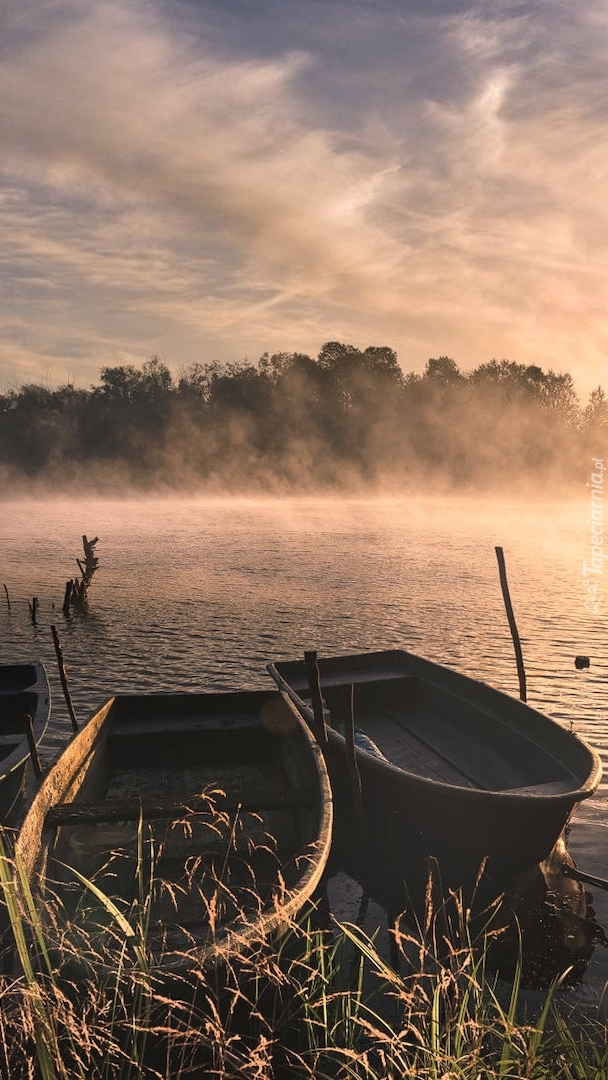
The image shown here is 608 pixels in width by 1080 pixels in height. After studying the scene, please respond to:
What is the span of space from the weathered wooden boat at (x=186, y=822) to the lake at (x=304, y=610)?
3268 millimetres

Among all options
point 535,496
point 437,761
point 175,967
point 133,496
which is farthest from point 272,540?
point 535,496

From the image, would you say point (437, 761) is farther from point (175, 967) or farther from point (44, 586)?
point (44, 586)

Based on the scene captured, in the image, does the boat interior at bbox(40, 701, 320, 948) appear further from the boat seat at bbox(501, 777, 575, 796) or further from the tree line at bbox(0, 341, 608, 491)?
the tree line at bbox(0, 341, 608, 491)

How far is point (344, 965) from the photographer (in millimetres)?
7059

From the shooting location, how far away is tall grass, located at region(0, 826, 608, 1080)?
3.31 meters

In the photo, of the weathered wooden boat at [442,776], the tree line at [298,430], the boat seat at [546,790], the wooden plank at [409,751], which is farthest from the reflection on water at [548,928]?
the tree line at [298,430]

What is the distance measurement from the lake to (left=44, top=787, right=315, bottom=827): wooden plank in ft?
11.4

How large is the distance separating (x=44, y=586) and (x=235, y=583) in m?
8.76

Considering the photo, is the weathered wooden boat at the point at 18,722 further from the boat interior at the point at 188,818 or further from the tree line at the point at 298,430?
the tree line at the point at 298,430

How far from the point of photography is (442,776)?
945 cm

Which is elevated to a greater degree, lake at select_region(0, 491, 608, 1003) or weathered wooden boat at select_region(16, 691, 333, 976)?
weathered wooden boat at select_region(16, 691, 333, 976)

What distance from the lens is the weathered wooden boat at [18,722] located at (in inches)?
355

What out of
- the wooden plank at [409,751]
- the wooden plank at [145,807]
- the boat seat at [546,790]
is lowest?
the wooden plank at [409,751]

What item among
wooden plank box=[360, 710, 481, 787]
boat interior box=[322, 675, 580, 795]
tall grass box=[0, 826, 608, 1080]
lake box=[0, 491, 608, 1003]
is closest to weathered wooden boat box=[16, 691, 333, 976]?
tall grass box=[0, 826, 608, 1080]
